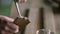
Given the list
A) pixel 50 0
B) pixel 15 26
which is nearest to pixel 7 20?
pixel 15 26

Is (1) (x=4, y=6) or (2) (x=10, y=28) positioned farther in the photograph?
(1) (x=4, y=6)

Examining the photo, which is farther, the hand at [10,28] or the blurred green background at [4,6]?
the blurred green background at [4,6]

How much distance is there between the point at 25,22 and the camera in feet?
2.25

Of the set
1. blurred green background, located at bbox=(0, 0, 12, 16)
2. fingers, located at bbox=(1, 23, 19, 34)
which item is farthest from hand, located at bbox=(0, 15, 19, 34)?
blurred green background, located at bbox=(0, 0, 12, 16)

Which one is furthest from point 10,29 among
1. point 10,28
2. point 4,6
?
point 4,6

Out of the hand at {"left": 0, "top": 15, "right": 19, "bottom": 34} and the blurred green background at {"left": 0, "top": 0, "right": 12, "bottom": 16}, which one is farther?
the blurred green background at {"left": 0, "top": 0, "right": 12, "bottom": 16}

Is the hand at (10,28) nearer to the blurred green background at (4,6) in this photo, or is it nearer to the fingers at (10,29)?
the fingers at (10,29)

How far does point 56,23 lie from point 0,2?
0.40 m

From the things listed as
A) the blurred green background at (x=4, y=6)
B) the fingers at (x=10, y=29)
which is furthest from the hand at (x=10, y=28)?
the blurred green background at (x=4, y=6)

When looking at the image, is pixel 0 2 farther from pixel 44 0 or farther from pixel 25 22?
pixel 44 0

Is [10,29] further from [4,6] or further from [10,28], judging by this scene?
[4,6]

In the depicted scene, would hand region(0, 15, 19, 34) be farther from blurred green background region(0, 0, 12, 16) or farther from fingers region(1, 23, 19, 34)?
blurred green background region(0, 0, 12, 16)

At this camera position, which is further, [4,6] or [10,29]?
[4,6]

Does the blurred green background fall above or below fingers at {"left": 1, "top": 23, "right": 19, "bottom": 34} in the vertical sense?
above
